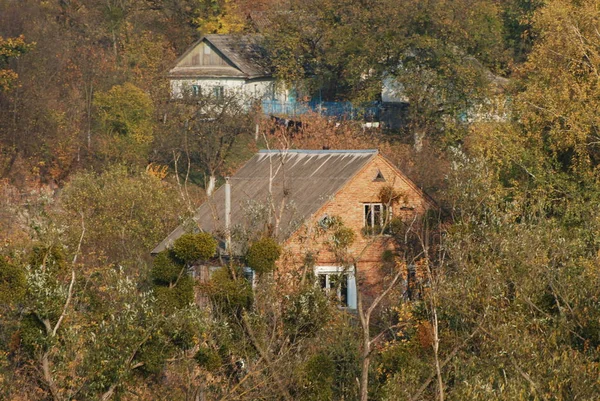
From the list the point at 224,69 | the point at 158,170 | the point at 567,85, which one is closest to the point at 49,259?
the point at 567,85

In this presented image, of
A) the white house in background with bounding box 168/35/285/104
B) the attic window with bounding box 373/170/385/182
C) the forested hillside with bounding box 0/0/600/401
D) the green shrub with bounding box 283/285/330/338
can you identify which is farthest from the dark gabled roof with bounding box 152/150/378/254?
the white house in background with bounding box 168/35/285/104

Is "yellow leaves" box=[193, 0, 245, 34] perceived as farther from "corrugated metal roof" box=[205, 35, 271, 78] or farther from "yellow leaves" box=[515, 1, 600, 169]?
"yellow leaves" box=[515, 1, 600, 169]

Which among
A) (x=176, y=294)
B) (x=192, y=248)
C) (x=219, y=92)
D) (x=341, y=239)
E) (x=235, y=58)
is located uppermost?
(x=235, y=58)

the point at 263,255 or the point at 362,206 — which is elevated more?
the point at 263,255

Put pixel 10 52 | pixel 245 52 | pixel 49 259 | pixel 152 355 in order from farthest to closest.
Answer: pixel 245 52 → pixel 10 52 → pixel 49 259 → pixel 152 355

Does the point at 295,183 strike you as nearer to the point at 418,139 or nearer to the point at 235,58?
the point at 418,139

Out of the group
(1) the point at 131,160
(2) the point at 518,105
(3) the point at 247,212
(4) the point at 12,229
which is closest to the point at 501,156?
(2) the point at 518,105

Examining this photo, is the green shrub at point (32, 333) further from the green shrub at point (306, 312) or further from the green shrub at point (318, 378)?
the green shrub at point (306, 312)
